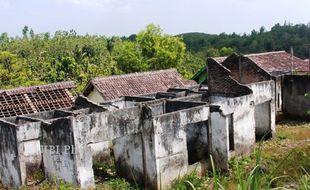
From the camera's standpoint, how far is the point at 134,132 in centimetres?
1261

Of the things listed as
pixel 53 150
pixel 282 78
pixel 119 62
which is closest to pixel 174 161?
pixel 53 150

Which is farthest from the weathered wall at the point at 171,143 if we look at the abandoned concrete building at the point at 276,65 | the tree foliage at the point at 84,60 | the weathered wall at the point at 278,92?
the tree foliage at the point at 84,60

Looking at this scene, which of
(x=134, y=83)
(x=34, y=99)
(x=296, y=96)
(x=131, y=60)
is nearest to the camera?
(x=34, y=99)

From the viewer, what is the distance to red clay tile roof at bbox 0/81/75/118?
1716 centimetres

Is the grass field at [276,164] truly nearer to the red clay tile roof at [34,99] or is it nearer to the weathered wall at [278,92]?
the weathered wall at [278,92]

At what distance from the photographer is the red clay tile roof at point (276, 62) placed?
24364mm

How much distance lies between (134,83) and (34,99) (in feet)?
21.4

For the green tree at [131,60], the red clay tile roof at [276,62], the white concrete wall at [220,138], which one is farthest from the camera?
the green tree at [131,60]

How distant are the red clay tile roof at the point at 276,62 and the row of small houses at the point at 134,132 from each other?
5.21 meters

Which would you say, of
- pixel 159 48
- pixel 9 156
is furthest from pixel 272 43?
pixel 9 156

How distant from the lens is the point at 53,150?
12172 millimetres

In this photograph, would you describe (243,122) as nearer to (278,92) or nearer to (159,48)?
(278,92)

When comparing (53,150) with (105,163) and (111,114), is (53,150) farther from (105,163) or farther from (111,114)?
(105,163)

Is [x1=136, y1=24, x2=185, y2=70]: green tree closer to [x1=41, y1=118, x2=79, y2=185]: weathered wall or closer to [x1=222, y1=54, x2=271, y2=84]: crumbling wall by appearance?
[x1=222, y1=54, x2=271, y2=84]: crumbling wall
